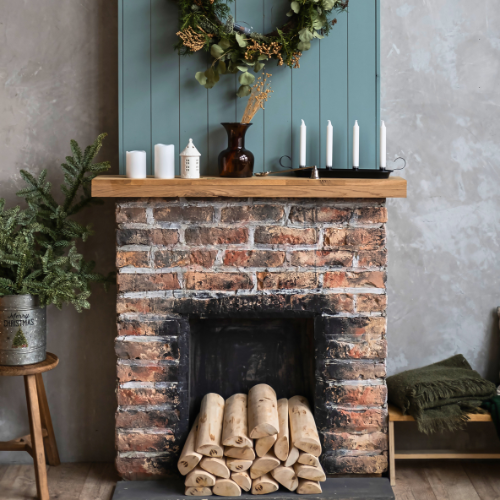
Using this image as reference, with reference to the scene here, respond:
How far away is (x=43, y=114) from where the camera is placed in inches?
→ 87.9

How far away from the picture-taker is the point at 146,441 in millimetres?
2080

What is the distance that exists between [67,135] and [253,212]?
900 millimetres

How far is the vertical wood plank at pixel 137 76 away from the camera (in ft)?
6.57

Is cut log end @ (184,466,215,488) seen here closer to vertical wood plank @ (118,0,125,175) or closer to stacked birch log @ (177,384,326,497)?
stacked birch log @ (177,384,326,497)

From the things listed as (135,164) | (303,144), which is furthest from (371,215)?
(135,164)

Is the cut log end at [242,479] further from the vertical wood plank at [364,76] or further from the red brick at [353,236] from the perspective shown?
the vertical wood plank at [364,76]

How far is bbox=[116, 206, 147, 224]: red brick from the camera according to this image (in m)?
1.99

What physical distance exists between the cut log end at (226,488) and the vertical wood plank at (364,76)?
4.27 feet

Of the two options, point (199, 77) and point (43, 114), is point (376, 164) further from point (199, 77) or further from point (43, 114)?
point (43, 114)

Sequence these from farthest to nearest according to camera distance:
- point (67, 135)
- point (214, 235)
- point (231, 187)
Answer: point (67, 135)
point (214, 235)
point (231, 187)

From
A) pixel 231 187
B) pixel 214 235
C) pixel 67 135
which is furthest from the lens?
pixel 67 135

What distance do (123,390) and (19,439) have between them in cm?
54

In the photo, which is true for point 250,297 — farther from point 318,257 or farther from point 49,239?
point 49,239

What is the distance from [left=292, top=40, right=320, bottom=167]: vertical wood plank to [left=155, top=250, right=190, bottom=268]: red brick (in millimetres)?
568
